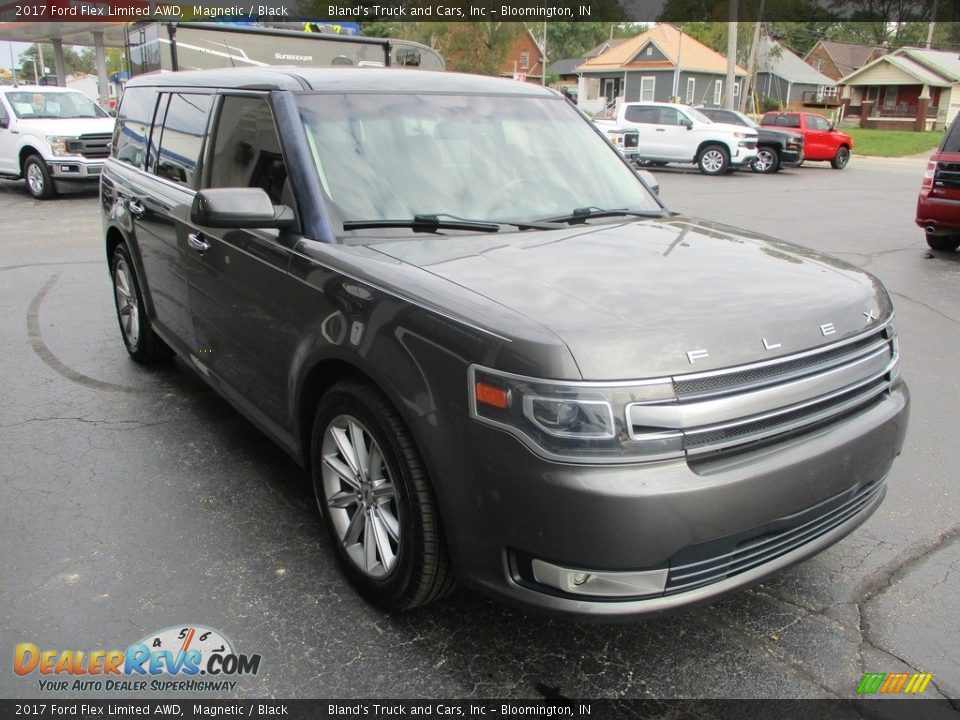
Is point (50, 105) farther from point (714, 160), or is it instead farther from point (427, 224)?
point (714, 160)

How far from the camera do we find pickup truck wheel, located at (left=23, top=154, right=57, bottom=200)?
1454 centimetres

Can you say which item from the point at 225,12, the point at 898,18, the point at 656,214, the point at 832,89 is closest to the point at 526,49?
the point at 832,89

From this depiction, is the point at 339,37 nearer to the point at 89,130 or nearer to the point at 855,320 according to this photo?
the point at 89,130

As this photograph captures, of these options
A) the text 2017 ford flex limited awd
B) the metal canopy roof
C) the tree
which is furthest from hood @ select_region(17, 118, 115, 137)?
the tree

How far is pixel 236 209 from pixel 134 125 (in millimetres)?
2689

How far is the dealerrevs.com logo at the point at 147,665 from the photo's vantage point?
8.62 feet

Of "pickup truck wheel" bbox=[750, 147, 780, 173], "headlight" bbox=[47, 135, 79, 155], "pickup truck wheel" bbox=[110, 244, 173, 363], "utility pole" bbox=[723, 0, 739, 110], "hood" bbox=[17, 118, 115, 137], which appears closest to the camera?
"pickup truck wheel" bbox=[110, 244, 173, 363]

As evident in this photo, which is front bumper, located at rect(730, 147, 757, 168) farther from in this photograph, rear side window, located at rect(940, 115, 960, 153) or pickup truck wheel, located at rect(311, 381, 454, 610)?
pickup truck wheel, located at rect(311, 381, 454, 610)

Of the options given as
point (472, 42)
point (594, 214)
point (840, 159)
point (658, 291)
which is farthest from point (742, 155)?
point (472, 42)

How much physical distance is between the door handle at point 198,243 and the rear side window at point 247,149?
0.85 ft

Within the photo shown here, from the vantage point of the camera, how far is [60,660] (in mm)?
2713

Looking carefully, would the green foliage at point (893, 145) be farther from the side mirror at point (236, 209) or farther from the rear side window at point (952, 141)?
the side mirror at point (236, 209)

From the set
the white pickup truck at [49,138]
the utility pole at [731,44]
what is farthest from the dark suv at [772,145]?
the white pickup truck at [49,138]

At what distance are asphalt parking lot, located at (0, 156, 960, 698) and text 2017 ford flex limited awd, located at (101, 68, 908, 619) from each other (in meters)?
0.30
